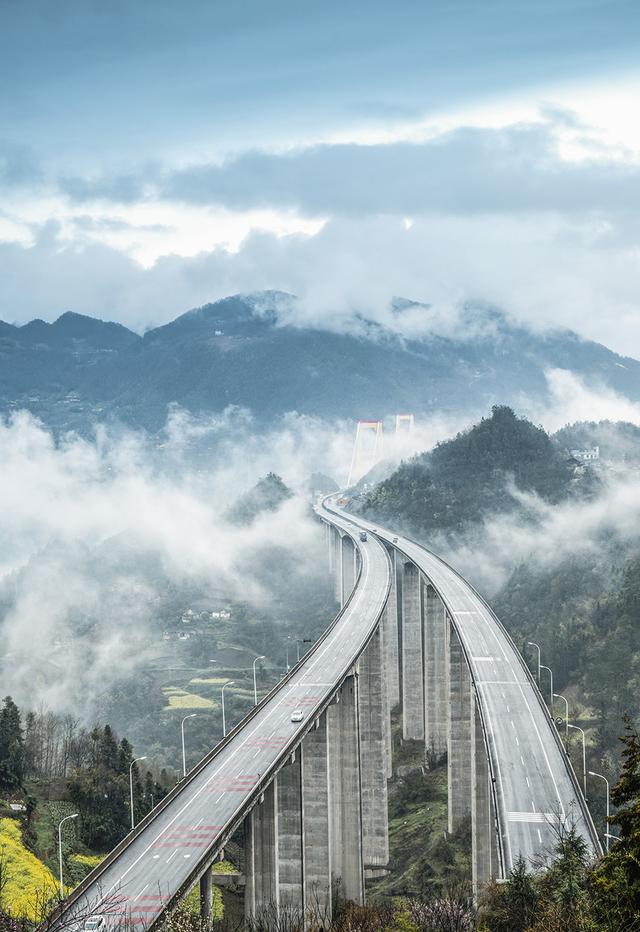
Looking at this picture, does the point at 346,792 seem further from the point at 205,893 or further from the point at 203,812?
the point at 205,893

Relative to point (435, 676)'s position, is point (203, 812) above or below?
below

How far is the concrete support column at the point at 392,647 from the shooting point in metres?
109

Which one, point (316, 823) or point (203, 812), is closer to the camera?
point (203, 812)

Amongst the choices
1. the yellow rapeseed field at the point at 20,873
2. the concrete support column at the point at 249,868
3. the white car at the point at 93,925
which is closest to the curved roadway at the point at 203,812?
the white car at the point at 93,925

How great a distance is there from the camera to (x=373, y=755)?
86250 millimetres

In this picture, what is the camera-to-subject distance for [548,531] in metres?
169

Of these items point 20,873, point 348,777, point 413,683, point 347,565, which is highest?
point 347,565

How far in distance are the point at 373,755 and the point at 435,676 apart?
1628 centimetres

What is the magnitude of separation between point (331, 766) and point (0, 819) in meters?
21.0

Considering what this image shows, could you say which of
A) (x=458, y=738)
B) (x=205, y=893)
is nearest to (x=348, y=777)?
(x=458, y=738)

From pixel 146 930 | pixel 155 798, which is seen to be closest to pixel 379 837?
pixel 155 798

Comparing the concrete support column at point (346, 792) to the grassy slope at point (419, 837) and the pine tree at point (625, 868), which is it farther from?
the pine tree at point (625, 868)

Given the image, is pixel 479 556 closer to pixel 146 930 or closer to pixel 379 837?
pixel 379 837

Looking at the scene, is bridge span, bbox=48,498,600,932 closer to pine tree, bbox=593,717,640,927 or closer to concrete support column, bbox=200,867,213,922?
concrete support column, bbox=200,867,213,922
